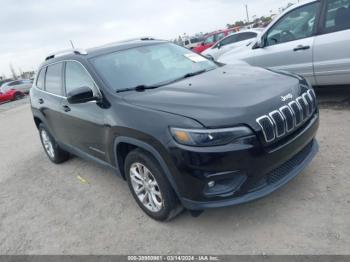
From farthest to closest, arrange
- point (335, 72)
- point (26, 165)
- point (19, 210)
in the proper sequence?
point (26, 165) < point (335, 72) < point (19, 210)

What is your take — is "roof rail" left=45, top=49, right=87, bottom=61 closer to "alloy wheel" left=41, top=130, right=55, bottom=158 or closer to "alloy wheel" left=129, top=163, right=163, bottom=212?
"alloy wheel" left=41, top=130, right=55, bottom=158

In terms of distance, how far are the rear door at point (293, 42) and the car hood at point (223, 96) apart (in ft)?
7.45

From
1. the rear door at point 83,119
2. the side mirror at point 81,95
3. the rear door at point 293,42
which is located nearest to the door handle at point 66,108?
the rear door at point 83,119

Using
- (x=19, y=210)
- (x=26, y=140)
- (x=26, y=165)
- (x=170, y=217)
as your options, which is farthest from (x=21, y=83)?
(x=170, y=217)

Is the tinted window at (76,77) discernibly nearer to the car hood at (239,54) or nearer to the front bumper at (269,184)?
the front bumper at (269,184)

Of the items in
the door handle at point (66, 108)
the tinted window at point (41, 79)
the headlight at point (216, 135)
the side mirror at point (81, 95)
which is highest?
the tinted window at point (41, 79)

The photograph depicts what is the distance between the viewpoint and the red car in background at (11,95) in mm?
24688

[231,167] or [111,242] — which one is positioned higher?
[231,167]

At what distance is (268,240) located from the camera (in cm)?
280

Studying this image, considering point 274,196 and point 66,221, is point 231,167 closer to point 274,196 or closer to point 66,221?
point 274,196

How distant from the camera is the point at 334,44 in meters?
5.05

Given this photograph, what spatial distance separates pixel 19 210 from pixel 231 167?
120 inches

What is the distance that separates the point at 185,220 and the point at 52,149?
10.6ft

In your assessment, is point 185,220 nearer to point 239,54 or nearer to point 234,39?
point 239,54
